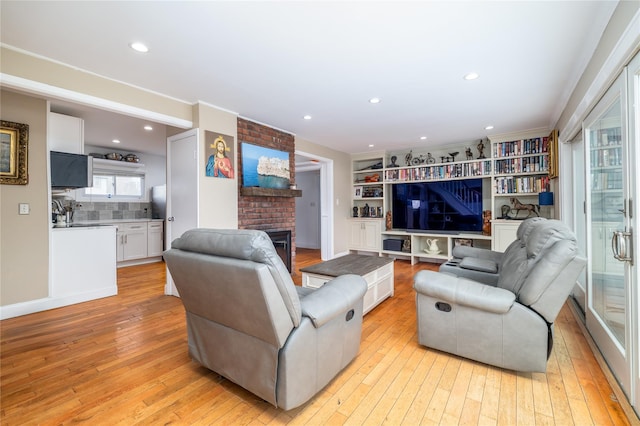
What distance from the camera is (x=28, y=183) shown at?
3.03 m

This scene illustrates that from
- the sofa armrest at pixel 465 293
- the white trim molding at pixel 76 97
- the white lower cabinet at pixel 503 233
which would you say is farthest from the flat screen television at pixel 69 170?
the white lower cabinet at pixel 503 233

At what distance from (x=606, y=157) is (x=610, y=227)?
519mm

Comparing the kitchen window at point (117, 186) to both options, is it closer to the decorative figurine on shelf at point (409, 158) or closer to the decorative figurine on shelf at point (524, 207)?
the decorative figurine on shelf at point (409, 158)

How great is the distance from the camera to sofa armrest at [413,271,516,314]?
1818 millimetres

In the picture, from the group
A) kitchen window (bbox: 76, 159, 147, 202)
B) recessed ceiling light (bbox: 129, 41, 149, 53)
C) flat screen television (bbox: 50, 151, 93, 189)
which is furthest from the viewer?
kitchen window (bbox: 76, 159, 147, 202)

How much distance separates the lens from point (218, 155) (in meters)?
3.59

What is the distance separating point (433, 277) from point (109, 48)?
3041mm

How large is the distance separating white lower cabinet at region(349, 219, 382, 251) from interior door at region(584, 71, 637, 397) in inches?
145

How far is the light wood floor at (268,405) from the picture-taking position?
4.97ft

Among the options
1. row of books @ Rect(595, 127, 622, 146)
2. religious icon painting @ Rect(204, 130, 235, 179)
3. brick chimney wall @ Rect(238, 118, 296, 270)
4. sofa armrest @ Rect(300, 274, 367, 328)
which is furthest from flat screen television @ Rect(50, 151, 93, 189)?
row of books @ Rect(595, 127, 622, 146)

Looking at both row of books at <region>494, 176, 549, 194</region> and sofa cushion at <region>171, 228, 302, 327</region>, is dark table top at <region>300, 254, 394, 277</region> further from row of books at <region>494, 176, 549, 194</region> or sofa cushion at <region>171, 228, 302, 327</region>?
row of books at <region>494, 176, 549, 194</region>

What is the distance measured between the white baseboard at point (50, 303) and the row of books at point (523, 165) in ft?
19.8

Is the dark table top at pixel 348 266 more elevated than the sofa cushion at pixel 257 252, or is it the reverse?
the sofa cushion at pixel 257 252

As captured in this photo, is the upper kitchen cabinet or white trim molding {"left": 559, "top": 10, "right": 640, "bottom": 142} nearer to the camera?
white trim molding {"left": 559, "top": 10, "right": 640, "bottom": 142}
